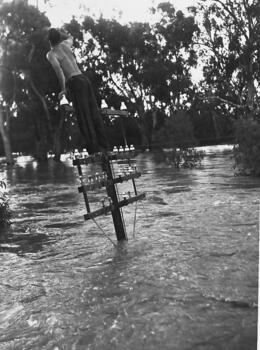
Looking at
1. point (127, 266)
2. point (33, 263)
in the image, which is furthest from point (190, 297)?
point (33, 263)

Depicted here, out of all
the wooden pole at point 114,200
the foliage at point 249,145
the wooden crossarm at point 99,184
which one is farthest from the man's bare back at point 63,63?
the foliage at point 249,145

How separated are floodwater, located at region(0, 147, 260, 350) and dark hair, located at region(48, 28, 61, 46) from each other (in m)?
2.64

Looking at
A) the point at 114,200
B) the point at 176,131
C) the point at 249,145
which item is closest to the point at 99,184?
the point at 114,200

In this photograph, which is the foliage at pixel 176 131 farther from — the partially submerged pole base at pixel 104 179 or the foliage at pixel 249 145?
the partially submerged pole base at pixel 104 179

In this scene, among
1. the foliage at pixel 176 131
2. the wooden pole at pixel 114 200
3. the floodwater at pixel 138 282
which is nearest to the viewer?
the floodwater at pixel 138 282

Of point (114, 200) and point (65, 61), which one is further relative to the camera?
point (114, 200)

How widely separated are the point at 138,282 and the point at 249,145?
9856 mm

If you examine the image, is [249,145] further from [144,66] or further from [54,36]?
[144,66]

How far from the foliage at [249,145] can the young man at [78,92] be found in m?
8.64

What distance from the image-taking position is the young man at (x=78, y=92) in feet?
17.6

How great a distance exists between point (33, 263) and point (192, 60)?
37.0 meters

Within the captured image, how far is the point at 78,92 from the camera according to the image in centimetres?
538

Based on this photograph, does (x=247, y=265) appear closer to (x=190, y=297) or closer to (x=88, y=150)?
(x=190, y=297)

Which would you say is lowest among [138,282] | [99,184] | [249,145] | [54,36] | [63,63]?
[138,282]
